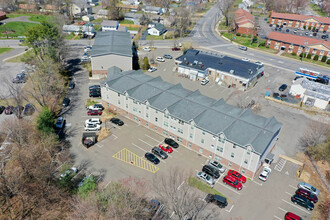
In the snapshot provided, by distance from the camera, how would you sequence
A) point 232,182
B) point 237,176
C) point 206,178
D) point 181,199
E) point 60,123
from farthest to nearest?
point 60,123 < point 237,176 < point 206,178 < point 232,182 < point 181,199

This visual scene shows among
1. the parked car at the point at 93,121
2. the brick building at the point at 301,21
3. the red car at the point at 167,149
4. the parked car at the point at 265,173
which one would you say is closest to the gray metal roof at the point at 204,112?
the parked car at the point at 265,173

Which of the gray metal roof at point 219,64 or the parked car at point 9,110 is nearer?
the parked car at point 9,110

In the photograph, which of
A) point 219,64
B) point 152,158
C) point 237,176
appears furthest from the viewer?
point 219,64

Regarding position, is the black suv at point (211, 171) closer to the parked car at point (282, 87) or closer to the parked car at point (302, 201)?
the parked car at point (302, 201)

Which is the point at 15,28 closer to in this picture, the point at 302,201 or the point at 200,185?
the point at 200,185

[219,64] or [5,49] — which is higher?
[219,64]

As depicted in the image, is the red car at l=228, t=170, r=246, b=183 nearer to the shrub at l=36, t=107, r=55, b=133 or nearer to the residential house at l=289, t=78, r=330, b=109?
the shrub at l=36, t=107, r=55, b=133

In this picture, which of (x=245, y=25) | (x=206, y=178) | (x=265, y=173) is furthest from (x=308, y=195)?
(x=245, y=25)
